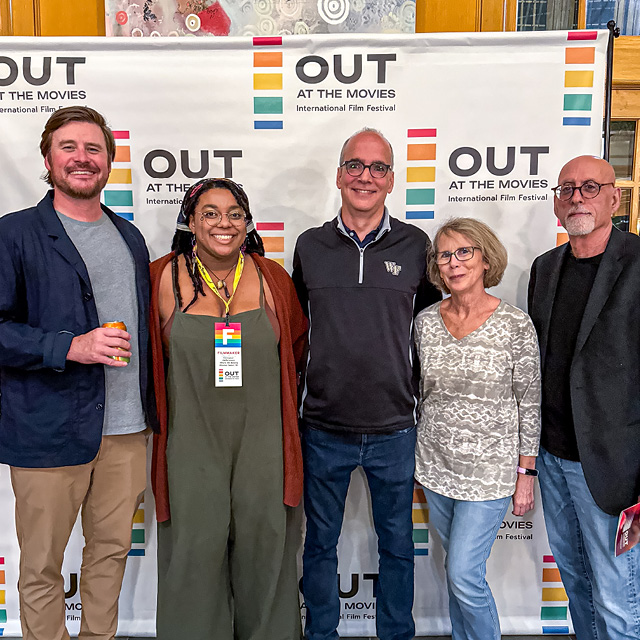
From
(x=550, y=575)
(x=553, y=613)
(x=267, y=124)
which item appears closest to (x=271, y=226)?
(x=267, y=124)

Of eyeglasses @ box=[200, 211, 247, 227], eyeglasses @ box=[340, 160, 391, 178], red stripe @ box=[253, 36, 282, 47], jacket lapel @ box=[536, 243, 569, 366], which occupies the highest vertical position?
red stripe @ box=[253, 36, 282, 47]

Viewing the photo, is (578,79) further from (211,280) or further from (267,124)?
(211,280)

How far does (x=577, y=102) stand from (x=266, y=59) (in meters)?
1.33

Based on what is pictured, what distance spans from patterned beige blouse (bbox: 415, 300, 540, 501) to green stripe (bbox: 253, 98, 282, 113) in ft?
3.99

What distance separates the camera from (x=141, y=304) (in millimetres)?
1798

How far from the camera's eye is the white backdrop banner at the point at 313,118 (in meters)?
2.25

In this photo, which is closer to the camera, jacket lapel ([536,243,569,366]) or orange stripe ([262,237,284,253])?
jacket lapel ([536,243,569,366])

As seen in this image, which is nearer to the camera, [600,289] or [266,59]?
[600,289]

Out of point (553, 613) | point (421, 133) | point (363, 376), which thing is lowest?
point (553, 613)

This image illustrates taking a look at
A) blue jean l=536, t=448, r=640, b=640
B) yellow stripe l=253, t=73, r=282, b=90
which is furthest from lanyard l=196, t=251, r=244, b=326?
blue jean l=536, t=448, r=640, b=640

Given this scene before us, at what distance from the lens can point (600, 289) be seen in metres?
1.68

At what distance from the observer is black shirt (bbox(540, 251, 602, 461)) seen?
5.77 feet

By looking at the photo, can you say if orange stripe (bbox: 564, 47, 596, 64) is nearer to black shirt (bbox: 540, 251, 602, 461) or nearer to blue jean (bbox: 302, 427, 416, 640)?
black shirt (bbox: 540, 251, 602, 461)

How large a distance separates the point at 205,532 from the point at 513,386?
1.15 meters
